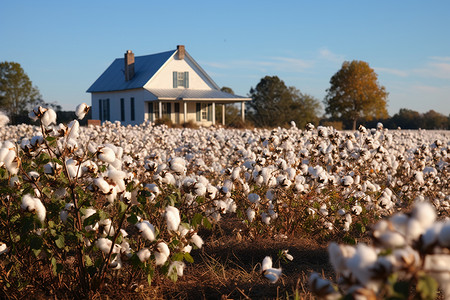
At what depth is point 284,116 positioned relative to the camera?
51.2 meters

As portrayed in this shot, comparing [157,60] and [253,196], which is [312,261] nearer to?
[253,196]

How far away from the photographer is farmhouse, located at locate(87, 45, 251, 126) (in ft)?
117

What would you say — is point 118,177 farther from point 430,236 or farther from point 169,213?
point 430,236

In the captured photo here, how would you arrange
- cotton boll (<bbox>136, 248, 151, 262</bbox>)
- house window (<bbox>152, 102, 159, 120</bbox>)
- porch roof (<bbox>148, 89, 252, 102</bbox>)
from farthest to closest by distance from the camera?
house window (<bbox>152, 102, 159, 120</bbox>) < porch roof (<bbox>148, 89, 252, 102</bbox>) < cotton boll (<bbox>136, 248, 151, 262</bbox>)

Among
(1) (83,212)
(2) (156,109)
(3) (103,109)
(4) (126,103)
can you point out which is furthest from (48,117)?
(3) (103,109)

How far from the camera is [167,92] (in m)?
35.9

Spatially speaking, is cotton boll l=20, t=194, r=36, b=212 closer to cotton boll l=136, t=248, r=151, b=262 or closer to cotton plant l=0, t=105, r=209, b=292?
cotton plant l=0, t=105, r=209, b=292

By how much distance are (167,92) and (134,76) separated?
4788 mm

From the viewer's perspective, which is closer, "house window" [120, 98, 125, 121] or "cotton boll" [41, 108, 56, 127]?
"cotton boll" [41, 108, 56, 127]

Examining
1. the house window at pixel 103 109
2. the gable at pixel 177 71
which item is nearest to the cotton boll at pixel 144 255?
the gable at pixel 177 71

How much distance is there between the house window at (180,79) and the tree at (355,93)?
1929 cm

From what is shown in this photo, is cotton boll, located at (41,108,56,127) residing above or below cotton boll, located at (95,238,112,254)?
above

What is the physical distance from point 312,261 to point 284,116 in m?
47.2

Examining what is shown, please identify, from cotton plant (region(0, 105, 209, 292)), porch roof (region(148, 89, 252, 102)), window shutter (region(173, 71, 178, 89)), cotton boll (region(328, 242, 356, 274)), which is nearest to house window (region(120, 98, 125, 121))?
porch roof (region(148, 89, 252, 102))
